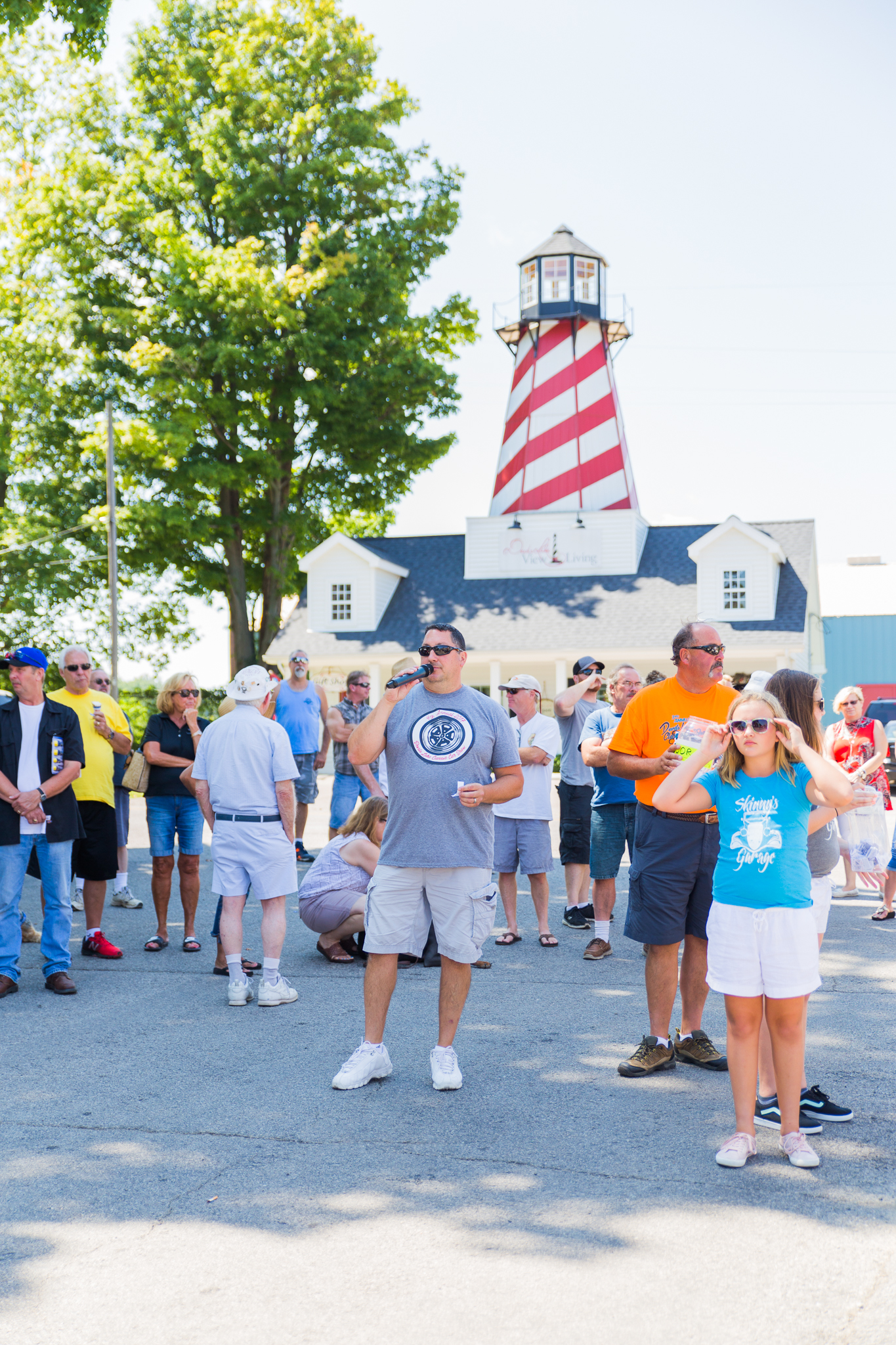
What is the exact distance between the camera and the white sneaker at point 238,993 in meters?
6.79

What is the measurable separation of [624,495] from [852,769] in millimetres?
24747

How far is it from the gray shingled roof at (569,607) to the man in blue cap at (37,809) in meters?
23.5

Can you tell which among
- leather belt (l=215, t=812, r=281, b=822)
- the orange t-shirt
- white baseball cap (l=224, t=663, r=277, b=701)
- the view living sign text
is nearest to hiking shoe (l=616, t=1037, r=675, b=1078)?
the orange t-shirt

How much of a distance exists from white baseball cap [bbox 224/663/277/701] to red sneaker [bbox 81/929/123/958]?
7.26 ft

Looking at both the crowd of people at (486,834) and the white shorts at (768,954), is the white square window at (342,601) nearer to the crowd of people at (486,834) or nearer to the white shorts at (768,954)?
the crowd of people at (486,834)

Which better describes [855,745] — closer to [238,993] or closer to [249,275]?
[238,993]

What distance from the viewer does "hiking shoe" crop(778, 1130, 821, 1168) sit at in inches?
166

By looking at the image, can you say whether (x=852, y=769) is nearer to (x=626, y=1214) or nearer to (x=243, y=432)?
(x=626, y=1214)

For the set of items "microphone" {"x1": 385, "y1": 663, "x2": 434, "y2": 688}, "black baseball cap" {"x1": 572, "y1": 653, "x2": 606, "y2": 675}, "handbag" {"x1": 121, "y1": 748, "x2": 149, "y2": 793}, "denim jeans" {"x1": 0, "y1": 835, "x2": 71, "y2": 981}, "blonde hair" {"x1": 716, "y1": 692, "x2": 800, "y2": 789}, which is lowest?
"denim jeans" {"x1": 0, "y1": 835, "x2": 71, "y2": 981}

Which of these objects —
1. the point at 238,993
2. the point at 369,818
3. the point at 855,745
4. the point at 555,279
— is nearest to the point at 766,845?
the point at 238,993

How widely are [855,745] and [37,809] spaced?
6.49 metres

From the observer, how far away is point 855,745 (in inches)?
393

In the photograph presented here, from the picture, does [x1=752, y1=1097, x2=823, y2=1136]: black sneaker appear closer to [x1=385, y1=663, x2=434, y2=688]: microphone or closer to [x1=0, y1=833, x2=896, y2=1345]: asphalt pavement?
[x1=0, y1=833, x2=896, y2=1345]: asphalt pavement

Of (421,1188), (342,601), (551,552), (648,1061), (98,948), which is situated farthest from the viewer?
(551,552)
